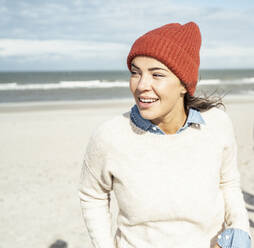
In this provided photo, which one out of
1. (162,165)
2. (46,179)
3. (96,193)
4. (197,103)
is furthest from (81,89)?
(162,165)

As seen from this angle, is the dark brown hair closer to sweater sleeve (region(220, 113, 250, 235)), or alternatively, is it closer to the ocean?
sweater sleeve (region(220, 113, 250, 235))

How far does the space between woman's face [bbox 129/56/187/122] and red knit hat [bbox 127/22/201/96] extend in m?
0.03

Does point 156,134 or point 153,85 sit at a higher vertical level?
point 153,85

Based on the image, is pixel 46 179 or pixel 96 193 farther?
pixel 46 179

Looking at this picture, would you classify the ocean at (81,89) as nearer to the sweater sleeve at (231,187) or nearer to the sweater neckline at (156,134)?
the sweater sleeve at (231,187)

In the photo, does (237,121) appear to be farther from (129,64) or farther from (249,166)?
(129,64)

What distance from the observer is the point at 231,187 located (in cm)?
172

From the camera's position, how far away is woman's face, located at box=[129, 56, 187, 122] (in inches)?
59.6

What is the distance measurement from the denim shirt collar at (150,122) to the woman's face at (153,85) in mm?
46

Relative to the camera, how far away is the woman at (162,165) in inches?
58.9

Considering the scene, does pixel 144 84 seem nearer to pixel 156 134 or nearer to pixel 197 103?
pixel 156 134

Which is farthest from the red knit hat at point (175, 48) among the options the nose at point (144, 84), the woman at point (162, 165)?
the nose at point (144, 84)

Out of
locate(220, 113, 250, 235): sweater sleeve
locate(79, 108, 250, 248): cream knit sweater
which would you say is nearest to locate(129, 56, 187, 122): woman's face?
locate(79, 108, 250, 248): cream knit sweater

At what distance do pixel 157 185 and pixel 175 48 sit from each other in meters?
0.65
